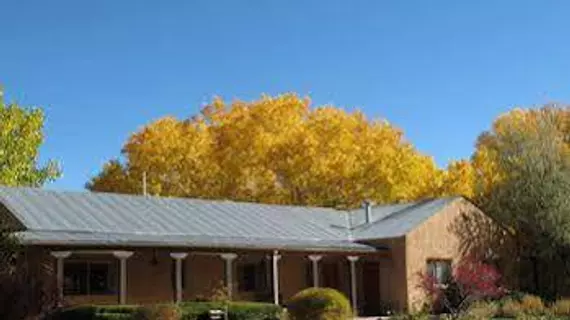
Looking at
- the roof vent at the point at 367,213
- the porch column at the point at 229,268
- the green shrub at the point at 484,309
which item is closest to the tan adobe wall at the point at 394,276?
the roof vent at the point at 367,213

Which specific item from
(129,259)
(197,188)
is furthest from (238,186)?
(129,259)

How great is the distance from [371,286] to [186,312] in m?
13.4

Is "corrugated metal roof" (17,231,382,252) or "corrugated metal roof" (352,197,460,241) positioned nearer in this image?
"corrugated metal roof" (17,231,382,252)

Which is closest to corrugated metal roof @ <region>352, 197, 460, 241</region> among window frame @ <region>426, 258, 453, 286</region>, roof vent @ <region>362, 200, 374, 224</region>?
roof vent @ <region>362, 200, 374, 224</region>

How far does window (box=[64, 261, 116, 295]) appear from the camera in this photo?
98.3ft

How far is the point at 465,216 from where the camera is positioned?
39.1m

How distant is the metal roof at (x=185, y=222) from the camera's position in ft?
95.9

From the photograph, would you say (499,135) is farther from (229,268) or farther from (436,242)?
(229,268)

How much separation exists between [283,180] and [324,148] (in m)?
2.83

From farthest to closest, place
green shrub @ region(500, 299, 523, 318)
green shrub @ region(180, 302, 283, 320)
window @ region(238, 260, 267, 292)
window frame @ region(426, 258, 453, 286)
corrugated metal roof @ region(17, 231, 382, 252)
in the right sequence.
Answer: window frame @ region(426, 258, 453, 286) → window @ region(238, 260, 267, 292) → green shrub @ region(500, 299, 523, 318) → corrugated metal roof @ region(17, 231, 382, 252) → green shrub @ region(180, 302, 283, 320)

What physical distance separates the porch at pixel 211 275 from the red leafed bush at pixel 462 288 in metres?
2.11

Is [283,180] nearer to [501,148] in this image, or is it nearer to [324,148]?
[324,148]

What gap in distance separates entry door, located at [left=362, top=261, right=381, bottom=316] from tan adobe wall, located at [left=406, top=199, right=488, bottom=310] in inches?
70.4

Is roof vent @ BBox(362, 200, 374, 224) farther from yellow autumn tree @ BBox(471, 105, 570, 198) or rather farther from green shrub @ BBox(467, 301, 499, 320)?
green shrub @ BBox(467, 301, 499, 320)
